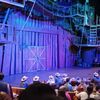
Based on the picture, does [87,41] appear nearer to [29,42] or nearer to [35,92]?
[29,42]

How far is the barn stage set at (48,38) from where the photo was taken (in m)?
15.3

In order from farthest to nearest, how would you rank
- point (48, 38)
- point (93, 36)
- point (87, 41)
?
point (93, 36), point (87, 41), point (48, 38)

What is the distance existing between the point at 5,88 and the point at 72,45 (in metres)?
19.0

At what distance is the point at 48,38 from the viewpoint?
18.9 meters

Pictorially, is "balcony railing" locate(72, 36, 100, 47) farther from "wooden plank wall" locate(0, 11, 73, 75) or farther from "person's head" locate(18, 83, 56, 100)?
"person's head" locate(18, 83, 56, 100)

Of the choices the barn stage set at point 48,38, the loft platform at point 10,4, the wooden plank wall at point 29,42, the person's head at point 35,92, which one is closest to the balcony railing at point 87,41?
the barn stage set at point 48,38

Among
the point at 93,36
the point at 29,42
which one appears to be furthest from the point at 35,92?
the point at 93,36

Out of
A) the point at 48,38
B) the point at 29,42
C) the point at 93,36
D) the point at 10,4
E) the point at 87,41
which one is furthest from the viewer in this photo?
the point at 93,36

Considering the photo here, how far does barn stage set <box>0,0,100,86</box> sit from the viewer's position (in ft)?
50.3

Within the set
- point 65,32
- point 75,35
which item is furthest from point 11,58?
point 75,35

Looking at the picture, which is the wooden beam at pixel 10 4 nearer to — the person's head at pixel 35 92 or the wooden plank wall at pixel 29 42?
the wooden plank wall at pixel 29 42

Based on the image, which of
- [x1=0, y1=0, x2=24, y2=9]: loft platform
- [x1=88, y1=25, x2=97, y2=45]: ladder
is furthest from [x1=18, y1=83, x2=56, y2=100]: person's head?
[x1=88, y1=25, x2=97, y2=45]: ladder

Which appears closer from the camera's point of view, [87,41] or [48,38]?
[48,38]

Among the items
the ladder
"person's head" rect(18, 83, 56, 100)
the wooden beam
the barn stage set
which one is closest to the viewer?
"person's head" rect(18, 83, 56, 100)
